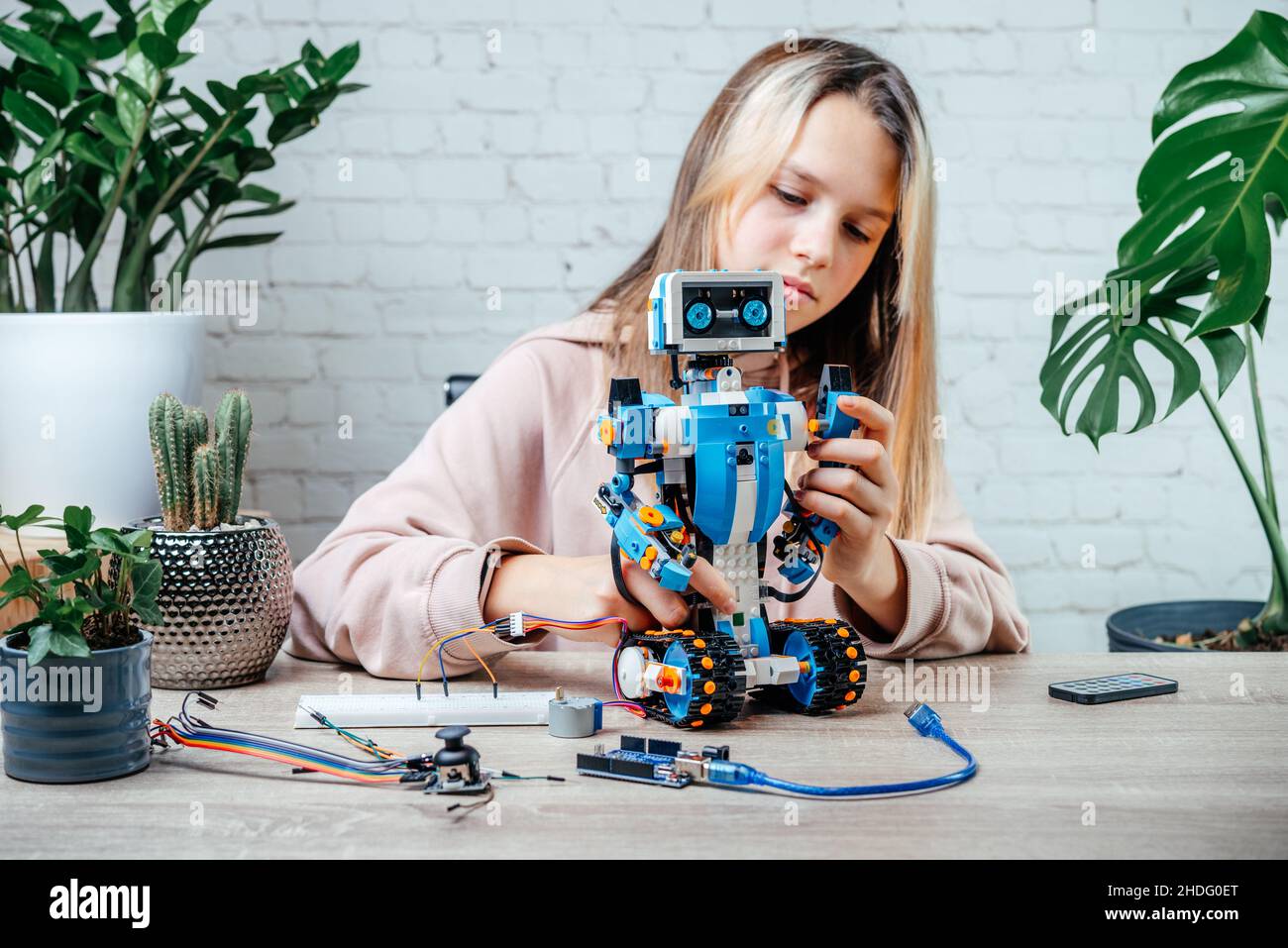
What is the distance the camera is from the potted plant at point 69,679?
76 centimetres

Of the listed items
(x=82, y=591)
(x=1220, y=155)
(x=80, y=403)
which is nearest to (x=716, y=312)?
(x=82, y=591)

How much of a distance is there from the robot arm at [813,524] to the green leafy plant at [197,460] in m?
0.46

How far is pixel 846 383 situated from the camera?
93 cm

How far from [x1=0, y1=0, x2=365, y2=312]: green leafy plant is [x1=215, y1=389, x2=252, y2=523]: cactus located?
2.44ft

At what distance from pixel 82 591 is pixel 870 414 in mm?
571

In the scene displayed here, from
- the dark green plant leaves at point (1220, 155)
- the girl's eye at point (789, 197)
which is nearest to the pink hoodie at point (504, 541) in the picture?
the girl's eye at point (789, 197)

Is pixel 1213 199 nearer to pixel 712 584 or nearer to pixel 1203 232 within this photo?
pixel 1203 232

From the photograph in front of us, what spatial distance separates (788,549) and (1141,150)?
5.57 feet

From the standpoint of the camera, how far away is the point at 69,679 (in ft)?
2.52

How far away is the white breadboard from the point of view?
903 mm

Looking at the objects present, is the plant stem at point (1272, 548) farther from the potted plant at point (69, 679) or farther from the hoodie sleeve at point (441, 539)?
the potted plant at point (69, 679)

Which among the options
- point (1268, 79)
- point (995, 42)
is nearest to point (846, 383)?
point (1268, 79)

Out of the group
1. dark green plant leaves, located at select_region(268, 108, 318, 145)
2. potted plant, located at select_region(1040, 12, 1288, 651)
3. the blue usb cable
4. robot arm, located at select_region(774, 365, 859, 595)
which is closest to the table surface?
the blue usb cable

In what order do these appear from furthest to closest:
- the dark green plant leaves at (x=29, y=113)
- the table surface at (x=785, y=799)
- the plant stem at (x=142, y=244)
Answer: the plant stem at (x=142, y=244) → the dark green plant leaves at (x=29, y=113) → the table surface at (x=785, y=799)
